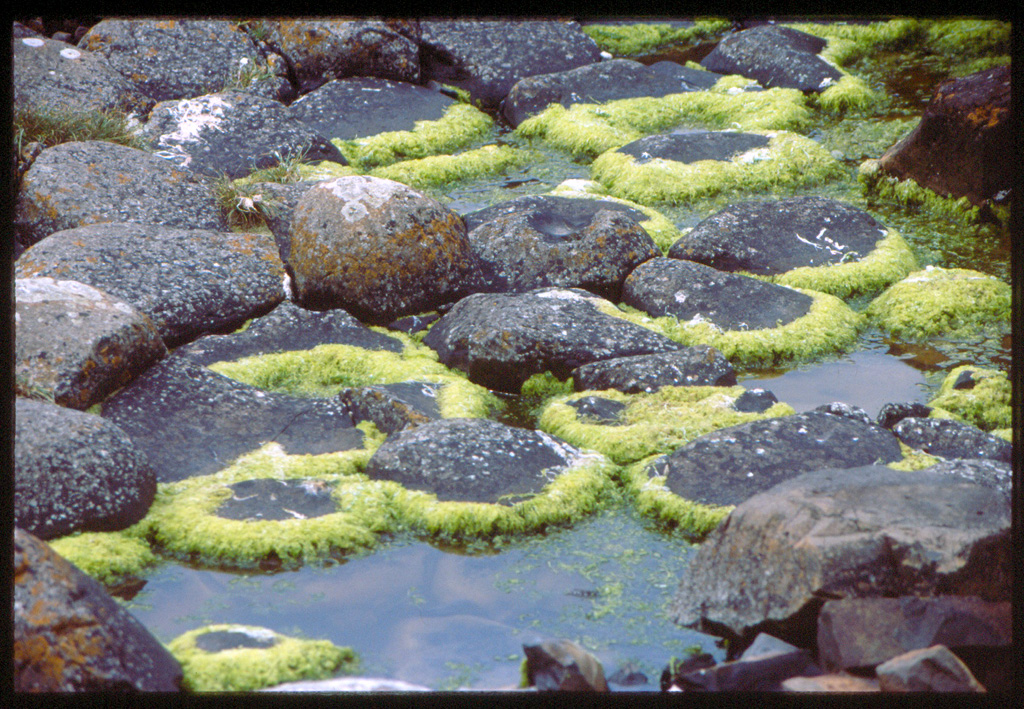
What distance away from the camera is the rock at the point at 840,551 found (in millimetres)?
4012

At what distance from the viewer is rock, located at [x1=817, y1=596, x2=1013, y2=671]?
3.68 meters

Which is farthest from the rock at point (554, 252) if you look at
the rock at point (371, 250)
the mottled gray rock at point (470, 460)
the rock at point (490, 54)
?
the rock at point (490, 54)

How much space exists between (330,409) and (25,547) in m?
2.81

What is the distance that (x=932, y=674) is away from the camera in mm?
3422

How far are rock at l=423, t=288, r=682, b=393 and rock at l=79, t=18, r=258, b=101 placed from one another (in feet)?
21.5

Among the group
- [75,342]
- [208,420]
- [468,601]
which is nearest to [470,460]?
[468,601]

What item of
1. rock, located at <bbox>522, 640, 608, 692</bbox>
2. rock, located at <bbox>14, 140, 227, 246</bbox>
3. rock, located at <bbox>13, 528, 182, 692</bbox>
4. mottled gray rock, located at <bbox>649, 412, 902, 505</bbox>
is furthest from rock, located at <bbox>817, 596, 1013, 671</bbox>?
rock, located at <bbox>14, 140, 227, 246</bbox>

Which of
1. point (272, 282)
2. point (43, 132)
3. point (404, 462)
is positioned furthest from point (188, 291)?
point (43, 132)

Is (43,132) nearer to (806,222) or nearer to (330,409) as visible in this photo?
(330,409)

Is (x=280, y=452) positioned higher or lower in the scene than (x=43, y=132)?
lower

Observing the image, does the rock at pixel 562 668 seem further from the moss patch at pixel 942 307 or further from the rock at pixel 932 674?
the moss patch at pixel 942 307

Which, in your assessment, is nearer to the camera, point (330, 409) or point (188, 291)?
point (330, 409)

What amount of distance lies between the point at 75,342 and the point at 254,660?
3.09 metres

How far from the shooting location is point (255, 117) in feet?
35.0
